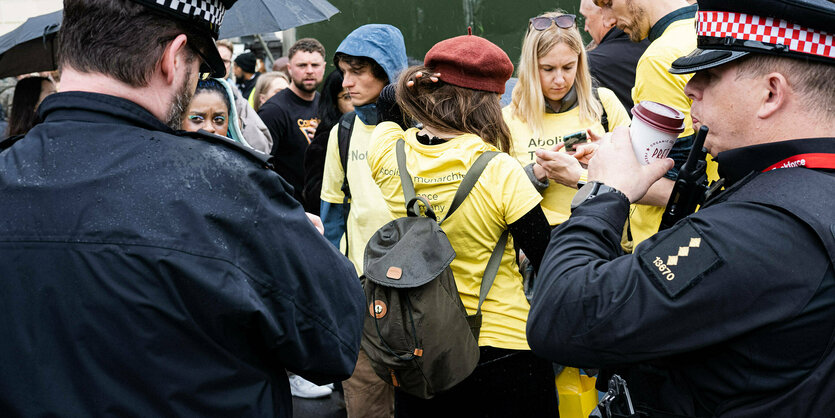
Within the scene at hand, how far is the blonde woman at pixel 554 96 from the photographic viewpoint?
3859mm

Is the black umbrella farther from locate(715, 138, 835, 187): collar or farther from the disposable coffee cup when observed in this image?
locate(715, 138, 835, 187): collar

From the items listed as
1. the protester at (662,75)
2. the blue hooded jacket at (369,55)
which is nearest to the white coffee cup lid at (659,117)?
the protester at (662,75)

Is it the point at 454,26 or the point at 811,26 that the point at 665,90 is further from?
the point at 454,26

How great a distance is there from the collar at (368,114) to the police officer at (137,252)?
8.36 feet

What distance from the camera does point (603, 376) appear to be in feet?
6.55

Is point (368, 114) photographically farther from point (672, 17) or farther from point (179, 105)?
point (179, 105)

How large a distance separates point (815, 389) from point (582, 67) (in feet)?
9.25

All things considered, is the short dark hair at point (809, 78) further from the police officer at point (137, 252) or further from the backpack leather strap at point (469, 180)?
the backpack leather strap at point (469, 180)

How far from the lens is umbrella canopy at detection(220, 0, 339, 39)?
179 inches

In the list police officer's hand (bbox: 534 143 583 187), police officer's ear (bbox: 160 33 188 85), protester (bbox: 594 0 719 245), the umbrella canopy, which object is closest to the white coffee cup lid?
protester (bbox: 594 0 719 245)

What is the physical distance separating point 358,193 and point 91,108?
8.37 feet

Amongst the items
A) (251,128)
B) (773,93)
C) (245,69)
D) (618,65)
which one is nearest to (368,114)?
(251,128)

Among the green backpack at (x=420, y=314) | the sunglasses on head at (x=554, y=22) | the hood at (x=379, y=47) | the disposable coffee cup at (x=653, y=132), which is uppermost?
the sunglasses on head at (x=554, y=22)

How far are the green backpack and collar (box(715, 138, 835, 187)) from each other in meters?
1.20
